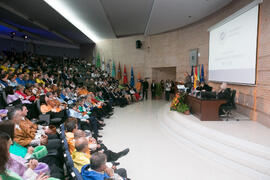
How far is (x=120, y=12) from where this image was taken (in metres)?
8.89

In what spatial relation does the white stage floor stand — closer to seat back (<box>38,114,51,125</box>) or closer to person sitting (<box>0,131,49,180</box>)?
seat back (<box>38,114,51,125</box>)

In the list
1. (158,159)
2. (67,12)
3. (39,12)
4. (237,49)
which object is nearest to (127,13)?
(67,12)

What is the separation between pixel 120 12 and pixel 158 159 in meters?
7.72

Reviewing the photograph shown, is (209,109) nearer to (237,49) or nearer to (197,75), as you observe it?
(237,49)

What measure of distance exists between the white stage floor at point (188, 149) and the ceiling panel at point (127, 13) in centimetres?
540

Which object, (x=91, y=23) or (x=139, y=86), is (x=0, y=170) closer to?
(x=91, y=23)

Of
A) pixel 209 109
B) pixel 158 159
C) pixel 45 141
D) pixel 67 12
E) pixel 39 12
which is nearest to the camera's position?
pixel 45 141

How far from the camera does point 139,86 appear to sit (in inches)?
512

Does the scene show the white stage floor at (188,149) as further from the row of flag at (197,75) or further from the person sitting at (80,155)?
the row of flag at (197,75)

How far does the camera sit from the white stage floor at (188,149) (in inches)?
115

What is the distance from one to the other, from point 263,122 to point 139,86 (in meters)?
8.94

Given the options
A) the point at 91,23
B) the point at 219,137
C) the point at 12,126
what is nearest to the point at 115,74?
the point at 91,23

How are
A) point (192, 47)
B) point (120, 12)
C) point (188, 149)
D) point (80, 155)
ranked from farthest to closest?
point (192, 47), point (120, 12), point (188, 149), point (80, 155)

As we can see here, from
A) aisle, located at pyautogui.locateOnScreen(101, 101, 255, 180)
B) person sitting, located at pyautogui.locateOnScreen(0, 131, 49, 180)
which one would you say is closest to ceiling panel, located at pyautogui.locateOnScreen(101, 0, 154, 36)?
aisle, located at pyautogui.locateOnScreen(101, 101, 255, 180)
